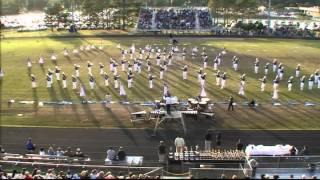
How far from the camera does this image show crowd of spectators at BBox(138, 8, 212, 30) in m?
72.1

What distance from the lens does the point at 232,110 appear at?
2778cm

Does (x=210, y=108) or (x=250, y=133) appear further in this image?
(x=210, y=108)

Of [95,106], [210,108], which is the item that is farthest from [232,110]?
[95,106]

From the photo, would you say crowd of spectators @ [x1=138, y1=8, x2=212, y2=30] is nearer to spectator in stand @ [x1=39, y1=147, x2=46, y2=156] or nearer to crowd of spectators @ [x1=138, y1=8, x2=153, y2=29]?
crowd of spectators @ [x1=138, y1=8, x2=153, y2=29]

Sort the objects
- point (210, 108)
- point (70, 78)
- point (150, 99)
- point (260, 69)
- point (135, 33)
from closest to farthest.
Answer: point (210, 108)
point (150, 99)
point (70, 78)
point (260, 69)
point (135, 33)

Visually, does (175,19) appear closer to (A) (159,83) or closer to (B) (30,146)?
(A) (159,83)

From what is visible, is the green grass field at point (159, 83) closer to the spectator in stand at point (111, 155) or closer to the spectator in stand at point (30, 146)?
the spectator in stand at point (30, 146)

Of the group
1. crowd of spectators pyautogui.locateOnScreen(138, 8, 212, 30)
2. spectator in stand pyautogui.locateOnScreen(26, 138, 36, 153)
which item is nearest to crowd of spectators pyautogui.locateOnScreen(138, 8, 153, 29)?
crowd of spectators pyautogui.locateOnScreen(138, 8, 212, 30)

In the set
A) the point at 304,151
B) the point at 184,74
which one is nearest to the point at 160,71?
the point at 184,74

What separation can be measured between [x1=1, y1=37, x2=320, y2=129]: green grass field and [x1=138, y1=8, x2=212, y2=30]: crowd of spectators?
1470 cm

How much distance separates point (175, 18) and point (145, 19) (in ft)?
15.0

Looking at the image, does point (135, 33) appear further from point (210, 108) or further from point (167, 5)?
point (210, 108)

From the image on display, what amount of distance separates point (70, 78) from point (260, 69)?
1504 cm

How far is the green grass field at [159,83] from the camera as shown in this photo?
1036 inches
